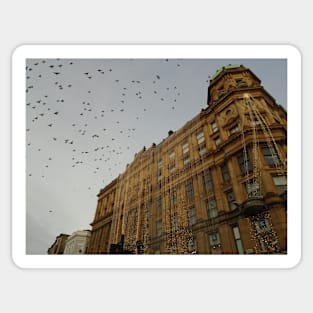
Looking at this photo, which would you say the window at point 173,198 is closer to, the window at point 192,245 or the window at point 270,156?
the window at point 192,245

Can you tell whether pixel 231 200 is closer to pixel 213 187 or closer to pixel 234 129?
pixel 213 187

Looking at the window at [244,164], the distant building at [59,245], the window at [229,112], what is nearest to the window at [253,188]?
the window at [244,164]

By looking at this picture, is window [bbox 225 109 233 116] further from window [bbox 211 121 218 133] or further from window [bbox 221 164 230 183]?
window [bbox 221 164 230 183]

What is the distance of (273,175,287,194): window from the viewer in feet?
6.90

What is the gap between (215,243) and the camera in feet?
7.09

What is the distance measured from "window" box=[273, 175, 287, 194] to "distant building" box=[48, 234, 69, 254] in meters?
1.73

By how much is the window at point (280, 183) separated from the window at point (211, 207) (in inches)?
20.6

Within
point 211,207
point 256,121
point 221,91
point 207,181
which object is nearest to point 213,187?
point 207,181

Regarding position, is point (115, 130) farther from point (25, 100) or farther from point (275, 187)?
point (275, 187)

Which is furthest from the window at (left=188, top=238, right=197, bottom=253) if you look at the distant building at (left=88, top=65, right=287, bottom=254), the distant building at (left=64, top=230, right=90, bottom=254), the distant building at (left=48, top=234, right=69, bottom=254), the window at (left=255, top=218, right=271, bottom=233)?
the distant building at (left=48, top=234, right=69, bottom=254)

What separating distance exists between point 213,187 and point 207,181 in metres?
0.07

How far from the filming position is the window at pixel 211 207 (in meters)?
2.29
